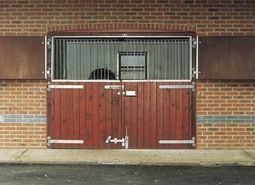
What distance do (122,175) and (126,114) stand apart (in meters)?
2.87

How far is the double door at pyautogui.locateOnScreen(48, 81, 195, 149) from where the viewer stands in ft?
41.8

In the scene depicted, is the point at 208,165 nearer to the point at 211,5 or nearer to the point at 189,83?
the point at 189,83

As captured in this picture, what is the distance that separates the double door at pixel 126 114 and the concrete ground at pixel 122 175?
1.87 meters

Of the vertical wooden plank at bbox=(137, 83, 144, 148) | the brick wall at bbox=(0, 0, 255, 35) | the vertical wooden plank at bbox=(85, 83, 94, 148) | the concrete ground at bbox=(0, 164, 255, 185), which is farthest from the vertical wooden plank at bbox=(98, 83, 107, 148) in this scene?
the concrete ground at bbox=(0, 164, 255, 185)

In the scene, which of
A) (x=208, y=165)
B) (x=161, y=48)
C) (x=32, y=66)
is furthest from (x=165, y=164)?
(x=32, y=66)

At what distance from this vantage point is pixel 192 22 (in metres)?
12.7

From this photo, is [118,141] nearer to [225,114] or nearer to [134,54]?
[134,54]

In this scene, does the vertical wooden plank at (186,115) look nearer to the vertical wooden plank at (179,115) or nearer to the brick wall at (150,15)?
the vertical wooden plank at (179,115)

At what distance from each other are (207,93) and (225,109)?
515 mm

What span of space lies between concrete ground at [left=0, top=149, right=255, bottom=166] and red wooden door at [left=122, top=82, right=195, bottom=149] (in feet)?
1.14

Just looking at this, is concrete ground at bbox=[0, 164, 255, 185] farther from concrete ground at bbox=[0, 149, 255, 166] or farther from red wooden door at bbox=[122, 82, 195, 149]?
red wooden door at bbox=[122, 82, 195, 149]

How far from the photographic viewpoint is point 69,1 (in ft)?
41.8

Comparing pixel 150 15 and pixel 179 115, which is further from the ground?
pixel 150 15

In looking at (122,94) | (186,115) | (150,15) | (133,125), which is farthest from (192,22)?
(133,125)
